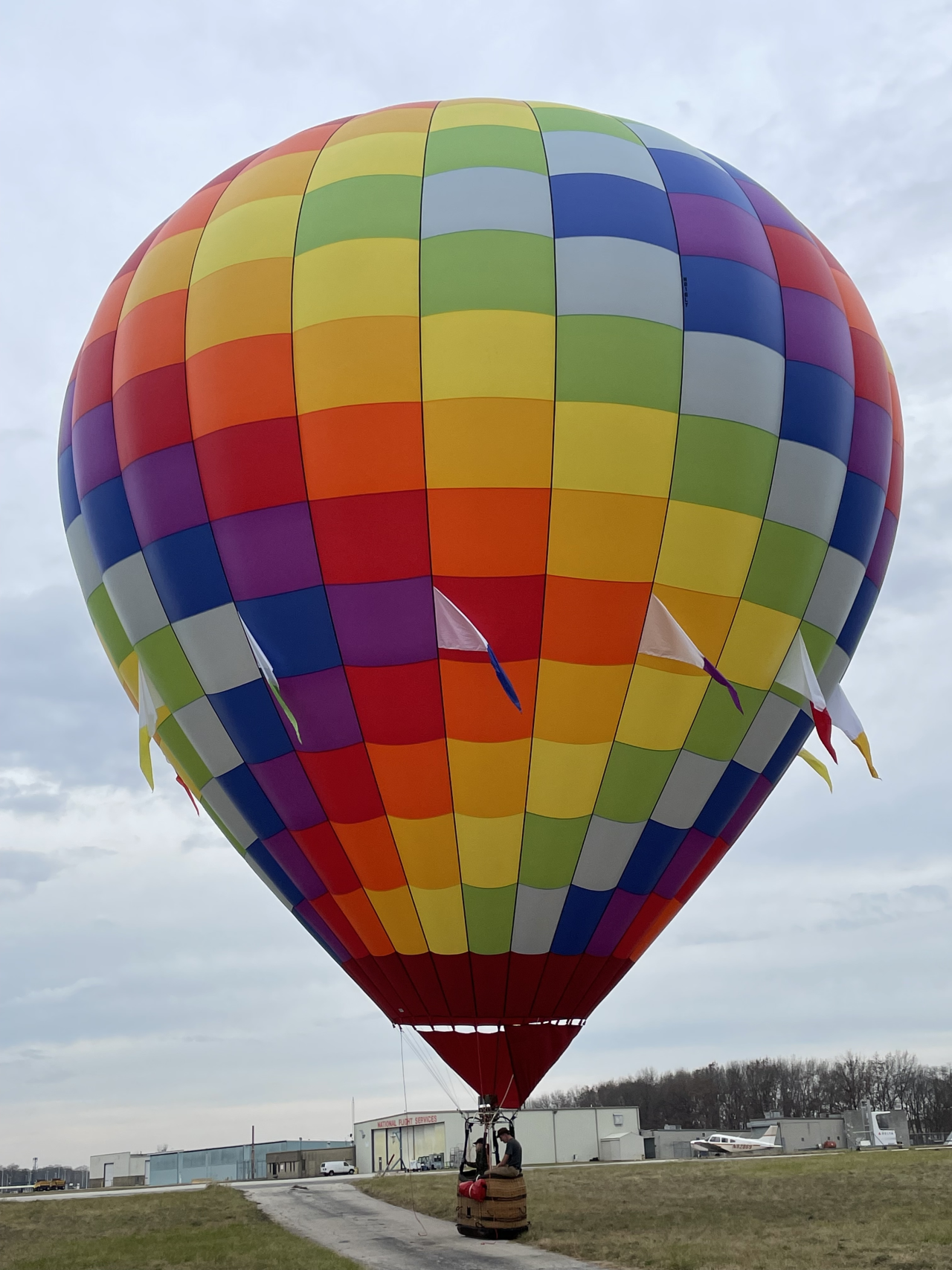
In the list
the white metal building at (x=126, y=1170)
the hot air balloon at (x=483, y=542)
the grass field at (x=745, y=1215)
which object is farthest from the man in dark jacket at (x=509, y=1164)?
the white metal building at (x=126, y=1170)

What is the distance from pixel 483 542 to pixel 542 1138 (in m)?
36.6

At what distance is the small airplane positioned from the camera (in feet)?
128

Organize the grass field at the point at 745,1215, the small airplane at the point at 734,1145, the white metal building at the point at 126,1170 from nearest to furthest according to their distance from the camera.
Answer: the grass field at the point at 745,1215
the small airplane at the point at 734,1145
the white metal building at the point at 126,1170

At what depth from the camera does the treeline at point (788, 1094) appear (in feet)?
236

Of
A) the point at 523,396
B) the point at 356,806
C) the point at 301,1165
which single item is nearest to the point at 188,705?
the point at 356,806

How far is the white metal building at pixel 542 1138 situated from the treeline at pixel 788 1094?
93.4ft

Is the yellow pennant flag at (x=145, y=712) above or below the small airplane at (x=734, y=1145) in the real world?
above

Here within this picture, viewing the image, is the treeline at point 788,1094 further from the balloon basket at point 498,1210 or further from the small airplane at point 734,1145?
the balloon basket at point 498,1210

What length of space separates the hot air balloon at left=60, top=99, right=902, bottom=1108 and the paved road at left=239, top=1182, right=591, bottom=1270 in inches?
50.2

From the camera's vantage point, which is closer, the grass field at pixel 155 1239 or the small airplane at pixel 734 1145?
the grass field at pixel 155 1239

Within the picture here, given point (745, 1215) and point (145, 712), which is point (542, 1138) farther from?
point (145, 712)

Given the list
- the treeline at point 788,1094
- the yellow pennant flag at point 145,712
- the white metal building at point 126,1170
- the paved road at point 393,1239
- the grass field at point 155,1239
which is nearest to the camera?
the paved road at point 393,1239

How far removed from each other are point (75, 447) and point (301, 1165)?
43153mm

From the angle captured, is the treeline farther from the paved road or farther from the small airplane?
the paved road
